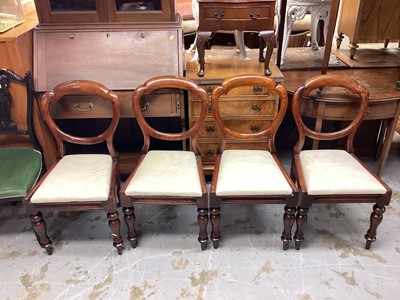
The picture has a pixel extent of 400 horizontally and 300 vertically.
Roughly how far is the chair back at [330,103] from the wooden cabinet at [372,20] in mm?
727

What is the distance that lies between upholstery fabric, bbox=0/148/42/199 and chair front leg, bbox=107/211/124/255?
465 millimetres

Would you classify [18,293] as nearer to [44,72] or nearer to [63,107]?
[63,107]

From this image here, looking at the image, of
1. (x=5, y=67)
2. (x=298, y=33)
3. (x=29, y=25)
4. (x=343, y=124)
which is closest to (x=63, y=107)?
(x=5, y=67)

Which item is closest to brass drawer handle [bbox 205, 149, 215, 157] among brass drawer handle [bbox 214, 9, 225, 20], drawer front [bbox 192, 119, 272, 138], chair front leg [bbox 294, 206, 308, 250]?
drawer front [bbox 192, 119, 272, 138]

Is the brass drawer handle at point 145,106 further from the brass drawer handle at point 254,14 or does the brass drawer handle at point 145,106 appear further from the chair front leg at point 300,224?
the chair front leg at point 300,224

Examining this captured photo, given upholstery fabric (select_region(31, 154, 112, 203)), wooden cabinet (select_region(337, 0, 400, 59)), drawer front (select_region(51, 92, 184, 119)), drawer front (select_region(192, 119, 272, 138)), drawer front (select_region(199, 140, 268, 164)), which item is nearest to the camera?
upholstery fabric (select_region(31, 154, 112, 203))

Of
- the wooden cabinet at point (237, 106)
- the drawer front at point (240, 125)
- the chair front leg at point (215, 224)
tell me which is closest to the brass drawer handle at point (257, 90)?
the wooden cabinet at point (237, 106)

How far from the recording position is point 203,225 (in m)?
1.90

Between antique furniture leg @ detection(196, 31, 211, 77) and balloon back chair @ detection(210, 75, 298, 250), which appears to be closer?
balloon back chair @ detection(210, 75, 298, 250)

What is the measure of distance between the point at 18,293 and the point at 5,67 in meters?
1.24

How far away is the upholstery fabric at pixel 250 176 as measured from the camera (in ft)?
5.89

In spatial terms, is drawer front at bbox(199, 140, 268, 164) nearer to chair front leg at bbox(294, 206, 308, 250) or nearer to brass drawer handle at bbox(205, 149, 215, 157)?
brass drawer handle at bbox(205, 149, 215, 157)

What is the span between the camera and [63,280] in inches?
72.2

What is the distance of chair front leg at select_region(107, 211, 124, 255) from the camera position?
1.87 metres
